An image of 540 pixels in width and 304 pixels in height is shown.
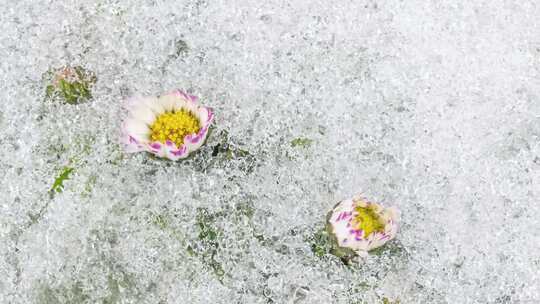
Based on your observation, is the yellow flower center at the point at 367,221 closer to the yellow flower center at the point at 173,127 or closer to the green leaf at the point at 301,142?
the green leaf at the point at 301,142

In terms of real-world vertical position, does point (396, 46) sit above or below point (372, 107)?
above

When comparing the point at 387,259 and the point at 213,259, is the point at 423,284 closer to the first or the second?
the point at 387,259

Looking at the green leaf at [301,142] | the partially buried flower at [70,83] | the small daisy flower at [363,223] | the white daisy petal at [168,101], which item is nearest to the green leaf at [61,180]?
the partially buried flower at [70,83]

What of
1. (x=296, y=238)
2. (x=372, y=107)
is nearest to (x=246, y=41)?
(x=372, y=107)

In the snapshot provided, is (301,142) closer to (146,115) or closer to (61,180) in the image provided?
(146,115)

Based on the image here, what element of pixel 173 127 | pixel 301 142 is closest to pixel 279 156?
pixel 301 142
